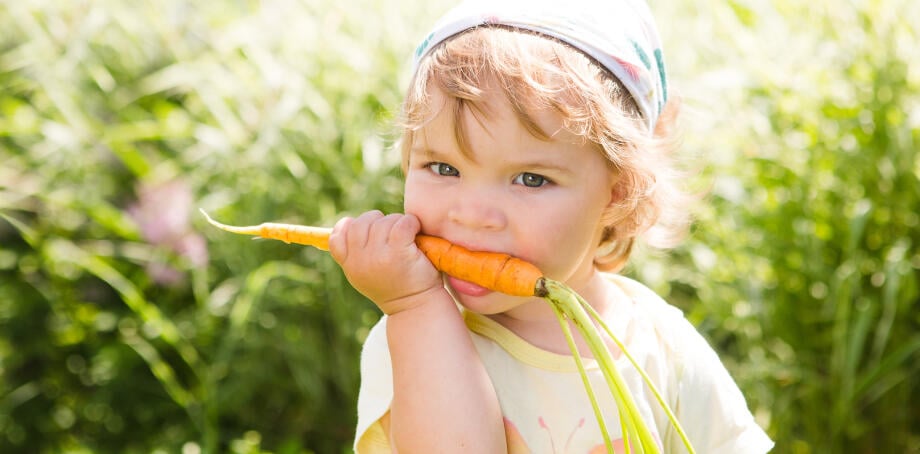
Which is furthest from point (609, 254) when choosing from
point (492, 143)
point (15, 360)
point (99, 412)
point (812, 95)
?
point (15, 360)

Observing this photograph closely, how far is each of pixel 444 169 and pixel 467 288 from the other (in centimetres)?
19

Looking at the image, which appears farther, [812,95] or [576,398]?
[812,95]

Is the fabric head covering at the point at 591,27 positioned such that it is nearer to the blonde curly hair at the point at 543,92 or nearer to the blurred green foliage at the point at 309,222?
the blonde curly hair at the point at 543,92

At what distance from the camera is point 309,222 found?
314cm

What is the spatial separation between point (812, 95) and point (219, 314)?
1904 millimetres

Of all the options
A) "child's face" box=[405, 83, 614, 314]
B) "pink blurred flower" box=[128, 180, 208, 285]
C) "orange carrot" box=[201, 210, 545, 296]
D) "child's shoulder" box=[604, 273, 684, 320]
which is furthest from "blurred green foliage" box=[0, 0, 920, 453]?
"orange carrot" box=[201, 210, 545, 296]

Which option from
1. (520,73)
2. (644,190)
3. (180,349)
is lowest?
(180,349)

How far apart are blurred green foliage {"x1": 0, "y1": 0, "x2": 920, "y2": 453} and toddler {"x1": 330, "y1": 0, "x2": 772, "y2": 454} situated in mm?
1061

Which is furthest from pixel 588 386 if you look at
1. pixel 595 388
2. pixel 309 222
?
pixel 309 222

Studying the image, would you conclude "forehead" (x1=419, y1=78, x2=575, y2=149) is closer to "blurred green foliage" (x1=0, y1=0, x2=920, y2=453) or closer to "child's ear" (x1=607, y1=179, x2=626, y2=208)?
"child's ear" (x1=607, y1=179, x2=626, y2=208)

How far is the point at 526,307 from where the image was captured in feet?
5.82

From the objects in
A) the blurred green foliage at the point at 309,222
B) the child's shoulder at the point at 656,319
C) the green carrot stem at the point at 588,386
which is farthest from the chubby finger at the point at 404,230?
the blurred green foliage at the point at 309,222

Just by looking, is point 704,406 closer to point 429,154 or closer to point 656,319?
point 656,319

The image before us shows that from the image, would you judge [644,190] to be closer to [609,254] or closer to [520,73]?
[609,254]
